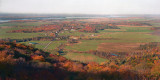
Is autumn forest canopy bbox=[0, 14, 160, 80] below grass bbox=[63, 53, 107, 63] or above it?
above

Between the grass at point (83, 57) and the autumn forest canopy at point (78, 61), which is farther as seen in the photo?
the grass at point (83, 57)

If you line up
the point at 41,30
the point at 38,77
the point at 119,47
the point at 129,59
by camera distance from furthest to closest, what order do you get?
the point at 41,30, the point at 119,47, the point at 129,59, the point at 38,77

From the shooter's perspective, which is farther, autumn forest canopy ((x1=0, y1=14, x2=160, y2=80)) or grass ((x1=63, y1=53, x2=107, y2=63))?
grass ((x1=63, y1=53, x2=107, y2=63))

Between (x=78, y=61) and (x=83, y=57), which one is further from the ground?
(x=78, y=61)

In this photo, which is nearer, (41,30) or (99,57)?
(99,57)

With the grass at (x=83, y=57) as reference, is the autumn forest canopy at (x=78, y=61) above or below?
above

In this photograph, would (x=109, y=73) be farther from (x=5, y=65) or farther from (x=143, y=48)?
(x=143, y=48)

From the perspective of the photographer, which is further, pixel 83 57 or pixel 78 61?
pixel 83 57

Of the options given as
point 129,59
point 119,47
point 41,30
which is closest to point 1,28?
point 41,30

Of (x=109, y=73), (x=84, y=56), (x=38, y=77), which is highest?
(x=38, y=77)

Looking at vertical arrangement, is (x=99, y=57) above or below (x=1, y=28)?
below

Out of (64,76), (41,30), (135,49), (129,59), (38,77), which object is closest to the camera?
(38,77)
